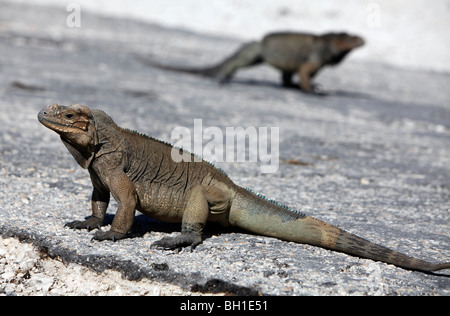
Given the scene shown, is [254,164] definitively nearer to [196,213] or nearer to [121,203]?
Result: [196,213]

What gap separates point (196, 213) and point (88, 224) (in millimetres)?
694

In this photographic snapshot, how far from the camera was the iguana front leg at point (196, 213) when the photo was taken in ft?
11.4

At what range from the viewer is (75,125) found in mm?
3371

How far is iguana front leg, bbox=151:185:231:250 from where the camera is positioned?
3463mm

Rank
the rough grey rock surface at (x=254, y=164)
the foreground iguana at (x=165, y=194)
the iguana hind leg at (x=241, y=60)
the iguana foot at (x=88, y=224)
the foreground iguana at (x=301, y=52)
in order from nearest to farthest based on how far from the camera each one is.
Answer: the rough grey rock surface at (x=254, y=164) < the foreground iguana at (x=165, y=194) < the iguana foot at (x=88, y=224) < the foreground iguana at (x=301, y=52) < the iguana hind leg at (x=241, y=60)

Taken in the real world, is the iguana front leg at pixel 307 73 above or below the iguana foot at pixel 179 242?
above

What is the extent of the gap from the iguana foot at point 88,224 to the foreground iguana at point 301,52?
7637 millimetres

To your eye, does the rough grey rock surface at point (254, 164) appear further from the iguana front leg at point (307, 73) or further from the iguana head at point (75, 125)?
the iguana head at point (75, 125)

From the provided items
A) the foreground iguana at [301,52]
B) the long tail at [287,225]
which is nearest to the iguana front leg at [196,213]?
the long tail at [287,225]

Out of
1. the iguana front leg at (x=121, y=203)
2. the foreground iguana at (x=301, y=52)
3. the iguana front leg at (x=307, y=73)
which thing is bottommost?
the iguana front leg at (x=121, y=203)

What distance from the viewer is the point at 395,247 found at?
3.73m

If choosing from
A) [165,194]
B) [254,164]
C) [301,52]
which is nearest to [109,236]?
[165,194]

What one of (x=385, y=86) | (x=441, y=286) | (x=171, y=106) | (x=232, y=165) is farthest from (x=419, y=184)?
(x=385, y=86)

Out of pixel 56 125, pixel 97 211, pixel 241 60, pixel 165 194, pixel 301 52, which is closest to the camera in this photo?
pixel 56 125
